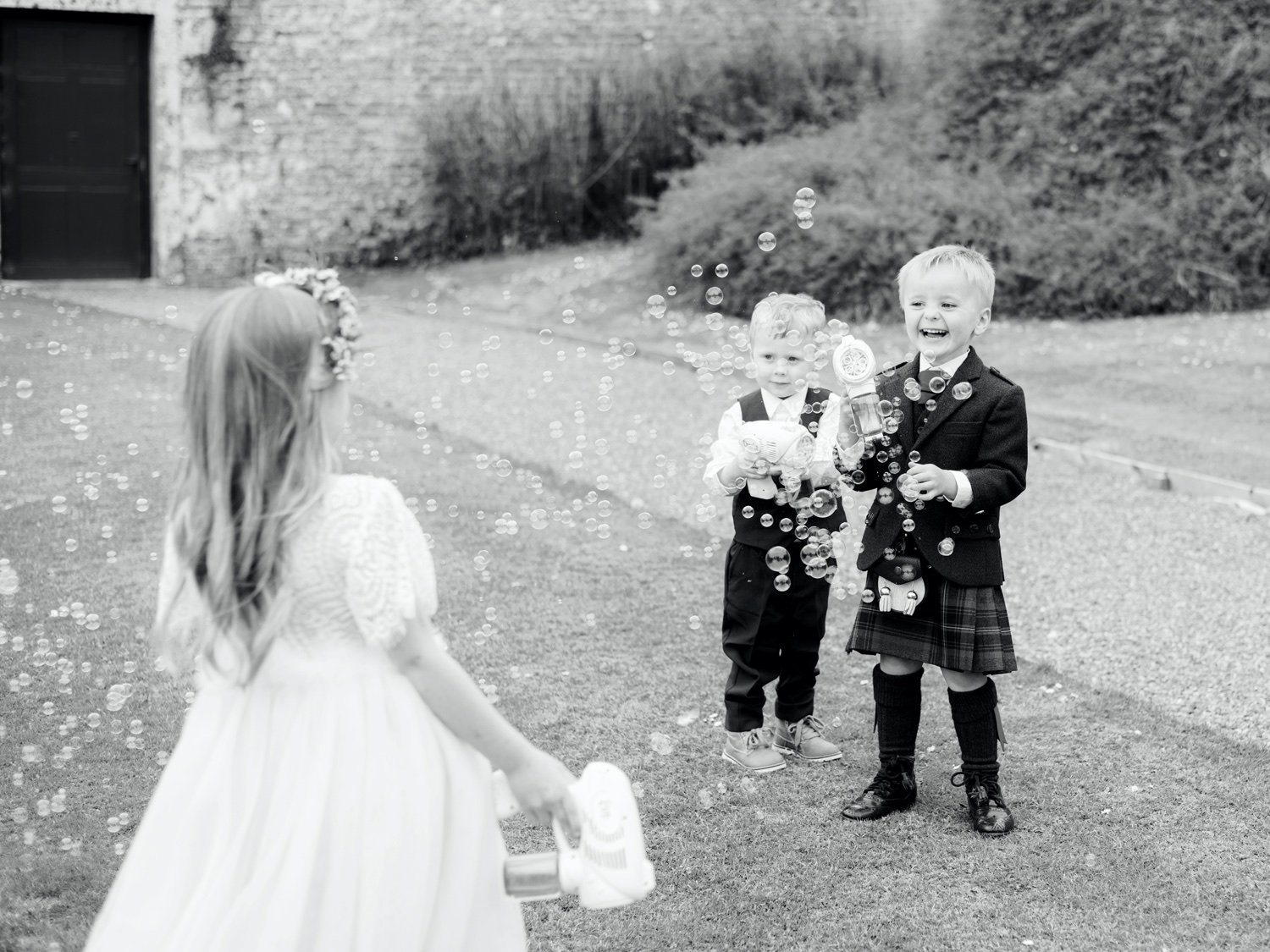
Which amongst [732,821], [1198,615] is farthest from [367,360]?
[732,821]

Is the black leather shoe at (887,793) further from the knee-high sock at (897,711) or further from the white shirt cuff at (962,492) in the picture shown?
the white shirt cuff at (962,492)

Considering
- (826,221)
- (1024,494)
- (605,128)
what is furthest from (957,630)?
(605,128)

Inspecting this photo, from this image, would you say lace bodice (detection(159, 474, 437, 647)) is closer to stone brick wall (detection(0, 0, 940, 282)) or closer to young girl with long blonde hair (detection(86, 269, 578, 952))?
young girl with long blonde hair (detection(86, 269, 578, 952))

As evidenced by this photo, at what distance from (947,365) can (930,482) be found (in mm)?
393

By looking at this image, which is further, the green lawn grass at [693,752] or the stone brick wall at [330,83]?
the stone brick wall at [330,83]

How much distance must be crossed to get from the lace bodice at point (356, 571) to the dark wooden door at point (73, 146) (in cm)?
1404

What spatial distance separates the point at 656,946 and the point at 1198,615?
3.08 meters

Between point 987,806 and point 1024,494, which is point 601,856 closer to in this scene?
point 987,806

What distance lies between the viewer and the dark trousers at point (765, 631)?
386cm

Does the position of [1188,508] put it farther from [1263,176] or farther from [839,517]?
[1263,176]

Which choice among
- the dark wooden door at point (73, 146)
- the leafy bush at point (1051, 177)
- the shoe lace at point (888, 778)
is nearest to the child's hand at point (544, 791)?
the shoe lace at point (888, 778)

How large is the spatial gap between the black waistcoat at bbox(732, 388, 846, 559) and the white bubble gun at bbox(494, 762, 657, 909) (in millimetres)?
1562

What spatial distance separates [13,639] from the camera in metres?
4.74

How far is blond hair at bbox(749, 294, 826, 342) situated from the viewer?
146 inches
